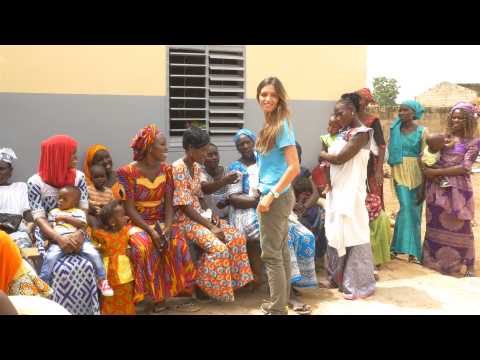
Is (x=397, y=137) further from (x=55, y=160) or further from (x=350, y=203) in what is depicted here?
(x=55, y=160)

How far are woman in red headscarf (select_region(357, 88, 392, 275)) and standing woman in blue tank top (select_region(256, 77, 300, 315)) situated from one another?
6.76 feet

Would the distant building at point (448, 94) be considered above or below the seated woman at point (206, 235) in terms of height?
above

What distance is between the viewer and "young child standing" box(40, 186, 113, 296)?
3.37 meters

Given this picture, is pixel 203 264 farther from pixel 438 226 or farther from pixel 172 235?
pixel 438 226

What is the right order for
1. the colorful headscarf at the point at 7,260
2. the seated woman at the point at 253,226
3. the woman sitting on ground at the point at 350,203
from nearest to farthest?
Result: the colorful headscarf at the point at 7,260
the woman sitting on ground at the point at 350,203
the seated woman at the point at 253,226

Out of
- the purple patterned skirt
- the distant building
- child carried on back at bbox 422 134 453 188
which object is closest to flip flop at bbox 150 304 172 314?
the purple patterned skirt

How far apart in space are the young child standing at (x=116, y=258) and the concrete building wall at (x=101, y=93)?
5.31 feet

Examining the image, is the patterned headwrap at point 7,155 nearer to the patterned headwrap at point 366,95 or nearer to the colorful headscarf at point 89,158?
the colorful headscarf at point 89,158

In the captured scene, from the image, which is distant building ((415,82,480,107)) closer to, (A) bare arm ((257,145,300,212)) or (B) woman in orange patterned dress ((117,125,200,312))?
(B) woman in orange patterned dress ((117,125,200,312))

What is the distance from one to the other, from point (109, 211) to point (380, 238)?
318cm

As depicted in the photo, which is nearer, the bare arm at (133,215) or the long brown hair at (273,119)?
the long brown hair at (273,119)

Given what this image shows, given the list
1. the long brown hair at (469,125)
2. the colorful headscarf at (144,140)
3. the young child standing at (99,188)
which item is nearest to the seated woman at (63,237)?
the colorful headscarf at (144,140)

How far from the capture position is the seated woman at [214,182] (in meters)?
4.60

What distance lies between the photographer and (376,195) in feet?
17.1
